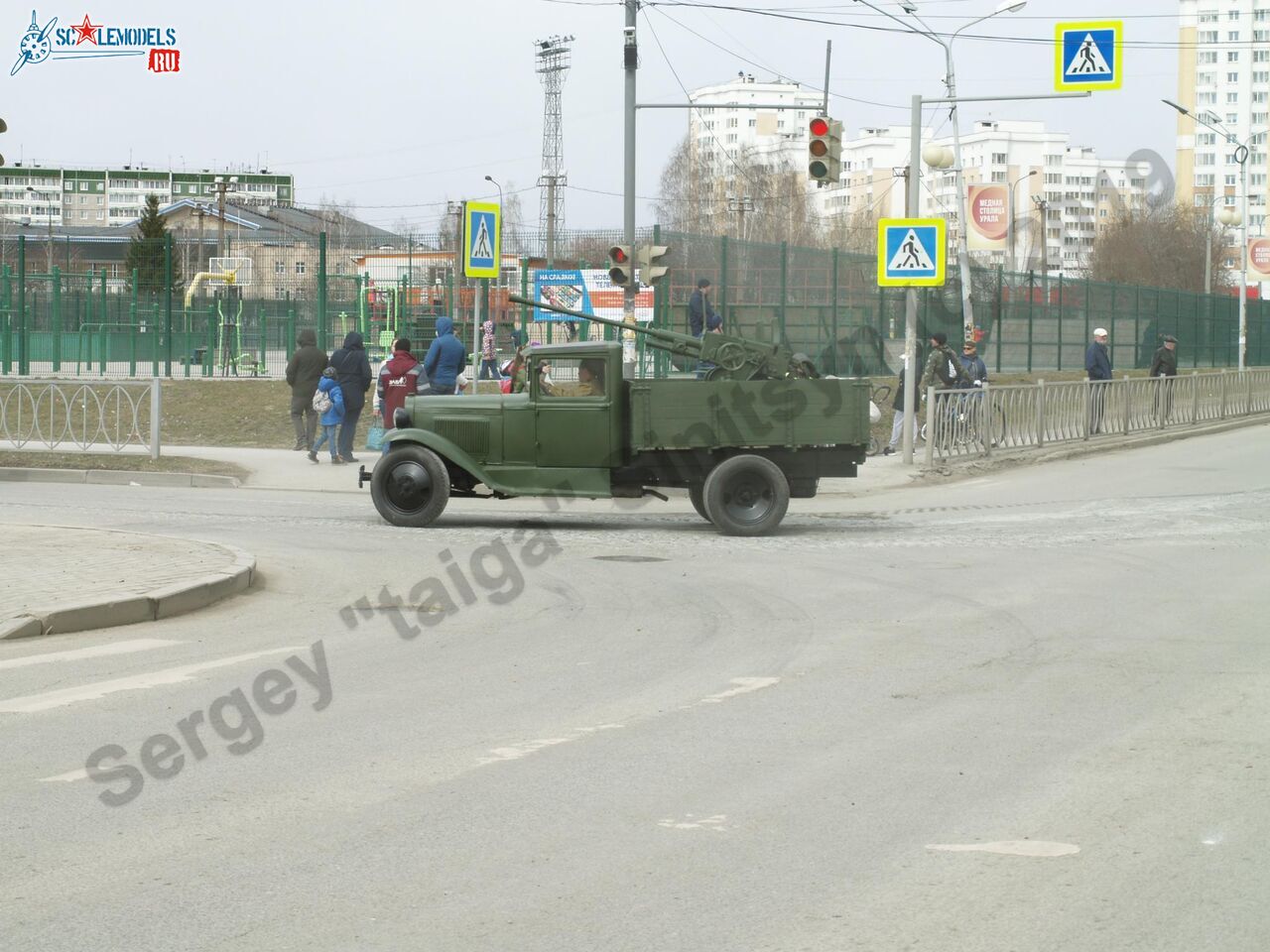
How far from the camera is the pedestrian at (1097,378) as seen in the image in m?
26.2

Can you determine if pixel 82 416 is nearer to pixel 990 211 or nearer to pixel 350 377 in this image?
pixel 350 377

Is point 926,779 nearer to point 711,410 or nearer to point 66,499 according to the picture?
point 711,410

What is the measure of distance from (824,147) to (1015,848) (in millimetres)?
17346

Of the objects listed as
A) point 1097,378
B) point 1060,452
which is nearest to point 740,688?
point 1060,452

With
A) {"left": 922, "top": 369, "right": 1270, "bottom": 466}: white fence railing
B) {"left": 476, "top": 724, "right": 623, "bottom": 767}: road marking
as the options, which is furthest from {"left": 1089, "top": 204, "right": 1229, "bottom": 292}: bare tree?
{"left": 476, "top": 724, "right": 623, "bottom": 767}: road marking

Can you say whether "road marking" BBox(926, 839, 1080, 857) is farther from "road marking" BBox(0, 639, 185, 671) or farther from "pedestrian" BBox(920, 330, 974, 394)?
"pedestrian" BBox(920, 330, 974, 394)

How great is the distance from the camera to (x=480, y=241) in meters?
19.2

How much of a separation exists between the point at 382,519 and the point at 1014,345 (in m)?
28.8

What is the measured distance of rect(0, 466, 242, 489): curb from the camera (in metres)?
19.8

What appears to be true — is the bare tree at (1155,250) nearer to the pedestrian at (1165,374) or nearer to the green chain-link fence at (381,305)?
the green chain-link fence at (381,305)

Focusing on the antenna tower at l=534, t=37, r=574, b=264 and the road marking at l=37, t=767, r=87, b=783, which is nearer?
the road marking at l=37, t=767, r=87, b=783

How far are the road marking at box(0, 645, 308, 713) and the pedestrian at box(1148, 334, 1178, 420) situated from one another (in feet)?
77.8

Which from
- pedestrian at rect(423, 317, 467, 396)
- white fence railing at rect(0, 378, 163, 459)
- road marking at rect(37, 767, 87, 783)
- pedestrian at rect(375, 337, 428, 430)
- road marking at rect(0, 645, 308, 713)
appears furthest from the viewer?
white fence railing at rect(0, 378, 163, 459)

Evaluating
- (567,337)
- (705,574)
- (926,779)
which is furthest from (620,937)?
(567,337)
